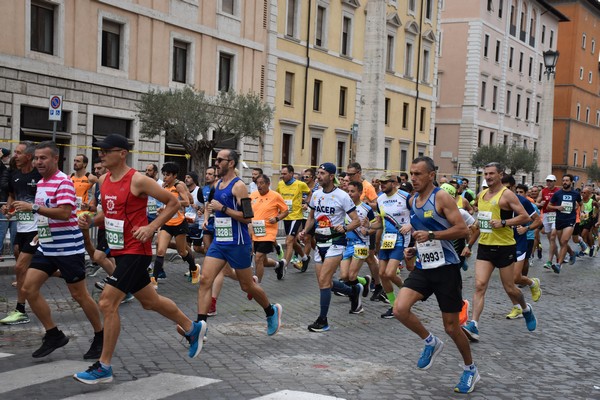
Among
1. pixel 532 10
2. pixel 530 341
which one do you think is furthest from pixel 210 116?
pixel 532 10

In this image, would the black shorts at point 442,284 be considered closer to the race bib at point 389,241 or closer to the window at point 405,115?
the race bib at point 389,241

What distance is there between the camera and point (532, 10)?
67.2 metres

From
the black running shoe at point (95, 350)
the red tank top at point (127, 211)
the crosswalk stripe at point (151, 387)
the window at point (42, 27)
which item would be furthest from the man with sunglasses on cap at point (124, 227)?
the window at point (42, 27)

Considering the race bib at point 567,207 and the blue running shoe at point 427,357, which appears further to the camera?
the race bib at point 567,207

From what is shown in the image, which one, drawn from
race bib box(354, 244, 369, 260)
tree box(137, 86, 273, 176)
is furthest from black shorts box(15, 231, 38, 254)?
tree box(137, 86, 273, 176)

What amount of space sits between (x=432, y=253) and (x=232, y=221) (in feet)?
7.87

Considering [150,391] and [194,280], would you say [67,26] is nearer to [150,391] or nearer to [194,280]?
[194,280]

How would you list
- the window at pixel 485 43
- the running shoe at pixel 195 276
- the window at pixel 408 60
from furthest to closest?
the window at pixel 485 43 < the window at pixel 408 60 < the running shoe at pixel 195 276

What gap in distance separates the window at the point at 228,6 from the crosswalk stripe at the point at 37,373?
87.2 feet

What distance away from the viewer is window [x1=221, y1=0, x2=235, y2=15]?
31.8 m

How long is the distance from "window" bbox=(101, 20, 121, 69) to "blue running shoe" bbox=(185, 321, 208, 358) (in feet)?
69.3

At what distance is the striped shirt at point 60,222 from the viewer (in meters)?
7.30

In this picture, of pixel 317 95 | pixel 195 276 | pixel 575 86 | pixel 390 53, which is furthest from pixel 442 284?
pixel 575 86

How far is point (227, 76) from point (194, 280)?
21109mm
